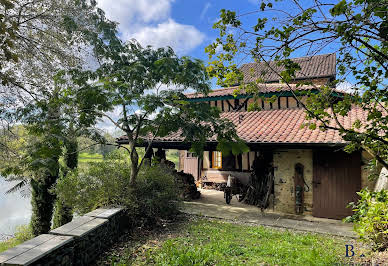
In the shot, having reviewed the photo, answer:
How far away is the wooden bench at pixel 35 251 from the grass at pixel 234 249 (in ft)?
3.24

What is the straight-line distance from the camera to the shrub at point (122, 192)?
5883 millimetres

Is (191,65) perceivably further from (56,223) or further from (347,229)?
(56,223)

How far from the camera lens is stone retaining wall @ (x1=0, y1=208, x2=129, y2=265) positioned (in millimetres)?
3182

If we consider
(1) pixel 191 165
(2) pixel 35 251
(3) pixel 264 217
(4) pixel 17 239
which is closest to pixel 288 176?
(3) pixel 264 217

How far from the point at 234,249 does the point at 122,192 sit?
289 cm

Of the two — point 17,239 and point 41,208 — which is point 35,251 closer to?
point 41,208

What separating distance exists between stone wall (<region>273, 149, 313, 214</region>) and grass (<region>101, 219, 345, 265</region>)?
2114mm

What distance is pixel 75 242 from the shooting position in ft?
12.9

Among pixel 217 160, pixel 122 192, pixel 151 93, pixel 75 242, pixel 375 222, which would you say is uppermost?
pixel 151 93

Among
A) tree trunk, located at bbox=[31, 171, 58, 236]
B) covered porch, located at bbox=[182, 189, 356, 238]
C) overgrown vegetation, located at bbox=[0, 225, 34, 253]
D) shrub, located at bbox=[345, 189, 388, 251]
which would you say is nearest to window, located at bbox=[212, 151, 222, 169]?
covered porch, located at bbox=[182, 189, 356, 238]

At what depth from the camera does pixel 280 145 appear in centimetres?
734

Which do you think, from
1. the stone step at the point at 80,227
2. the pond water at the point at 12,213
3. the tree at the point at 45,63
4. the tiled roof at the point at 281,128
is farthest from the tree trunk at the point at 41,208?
the pond water at the point at 12,213

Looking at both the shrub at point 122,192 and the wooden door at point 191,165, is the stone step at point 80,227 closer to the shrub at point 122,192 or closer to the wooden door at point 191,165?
the shrub at point 122,192

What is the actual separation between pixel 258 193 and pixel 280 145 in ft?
8.07
